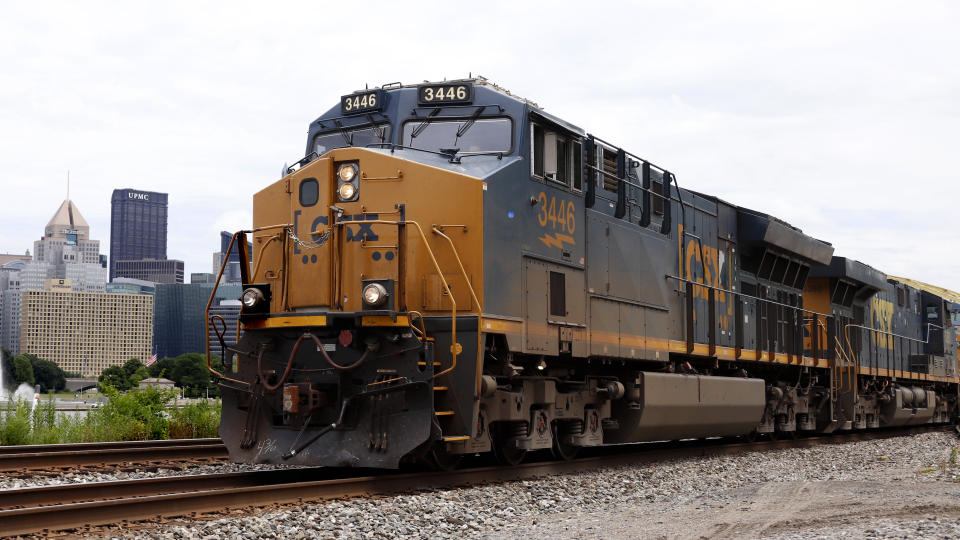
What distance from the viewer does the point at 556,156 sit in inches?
387

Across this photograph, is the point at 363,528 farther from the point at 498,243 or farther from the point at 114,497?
the point at 498,243

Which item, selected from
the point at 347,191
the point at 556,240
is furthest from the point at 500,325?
the point at 347,191

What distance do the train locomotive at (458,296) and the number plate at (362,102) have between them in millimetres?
32

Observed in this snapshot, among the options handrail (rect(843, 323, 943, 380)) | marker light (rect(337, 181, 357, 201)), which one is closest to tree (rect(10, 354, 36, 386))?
handrail (rect(843, 323, 943, 380))

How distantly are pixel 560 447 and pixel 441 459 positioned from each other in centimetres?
196

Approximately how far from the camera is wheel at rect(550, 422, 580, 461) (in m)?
10.3

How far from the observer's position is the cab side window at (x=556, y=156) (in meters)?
9.49

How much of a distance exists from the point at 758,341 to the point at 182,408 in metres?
8.93

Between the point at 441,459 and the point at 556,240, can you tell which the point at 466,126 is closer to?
the point at 556,240

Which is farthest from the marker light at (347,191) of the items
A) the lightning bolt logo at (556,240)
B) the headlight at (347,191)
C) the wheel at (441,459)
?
the wheel at (441,459)

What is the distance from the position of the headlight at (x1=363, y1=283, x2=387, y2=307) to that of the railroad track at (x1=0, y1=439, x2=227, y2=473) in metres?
3.51

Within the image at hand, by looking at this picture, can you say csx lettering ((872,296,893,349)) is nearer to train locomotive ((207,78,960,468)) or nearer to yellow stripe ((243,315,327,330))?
train locomotive ((207,78,960,468))

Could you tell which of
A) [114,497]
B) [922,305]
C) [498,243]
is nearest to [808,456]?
[498,243]

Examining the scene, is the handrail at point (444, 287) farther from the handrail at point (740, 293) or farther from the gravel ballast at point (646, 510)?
the handrail at point (740, 293)
